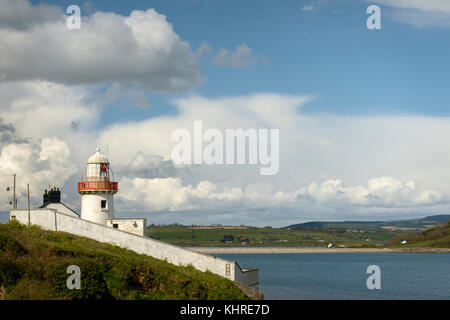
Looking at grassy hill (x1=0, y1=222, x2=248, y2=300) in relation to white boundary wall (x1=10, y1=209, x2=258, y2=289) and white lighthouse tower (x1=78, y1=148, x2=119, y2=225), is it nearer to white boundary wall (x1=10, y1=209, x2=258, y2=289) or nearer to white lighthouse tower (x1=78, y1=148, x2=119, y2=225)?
white boundary wall (x1=10, y1=209, x2=258, y2=289)

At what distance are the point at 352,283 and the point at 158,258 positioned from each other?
41.7m

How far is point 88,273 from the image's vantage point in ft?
106

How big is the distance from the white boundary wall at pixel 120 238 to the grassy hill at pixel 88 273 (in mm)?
875

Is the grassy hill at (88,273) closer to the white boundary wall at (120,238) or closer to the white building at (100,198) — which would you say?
the white boundary wall at (120,238)

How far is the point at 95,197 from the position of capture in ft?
158

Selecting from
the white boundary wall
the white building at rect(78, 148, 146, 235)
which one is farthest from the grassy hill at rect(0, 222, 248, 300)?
the white building at rect(78, 148, 146, 235)

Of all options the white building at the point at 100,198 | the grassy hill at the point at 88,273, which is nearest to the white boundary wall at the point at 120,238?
the grassy hill at the point at 88,273

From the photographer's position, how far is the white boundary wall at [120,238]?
1668 inches

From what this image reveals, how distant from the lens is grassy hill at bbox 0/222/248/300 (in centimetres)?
3089

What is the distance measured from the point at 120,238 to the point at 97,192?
7.28 meters

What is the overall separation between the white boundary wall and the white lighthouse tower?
5053 mm

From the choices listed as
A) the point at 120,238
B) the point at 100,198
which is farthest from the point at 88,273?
the point at 100,198
